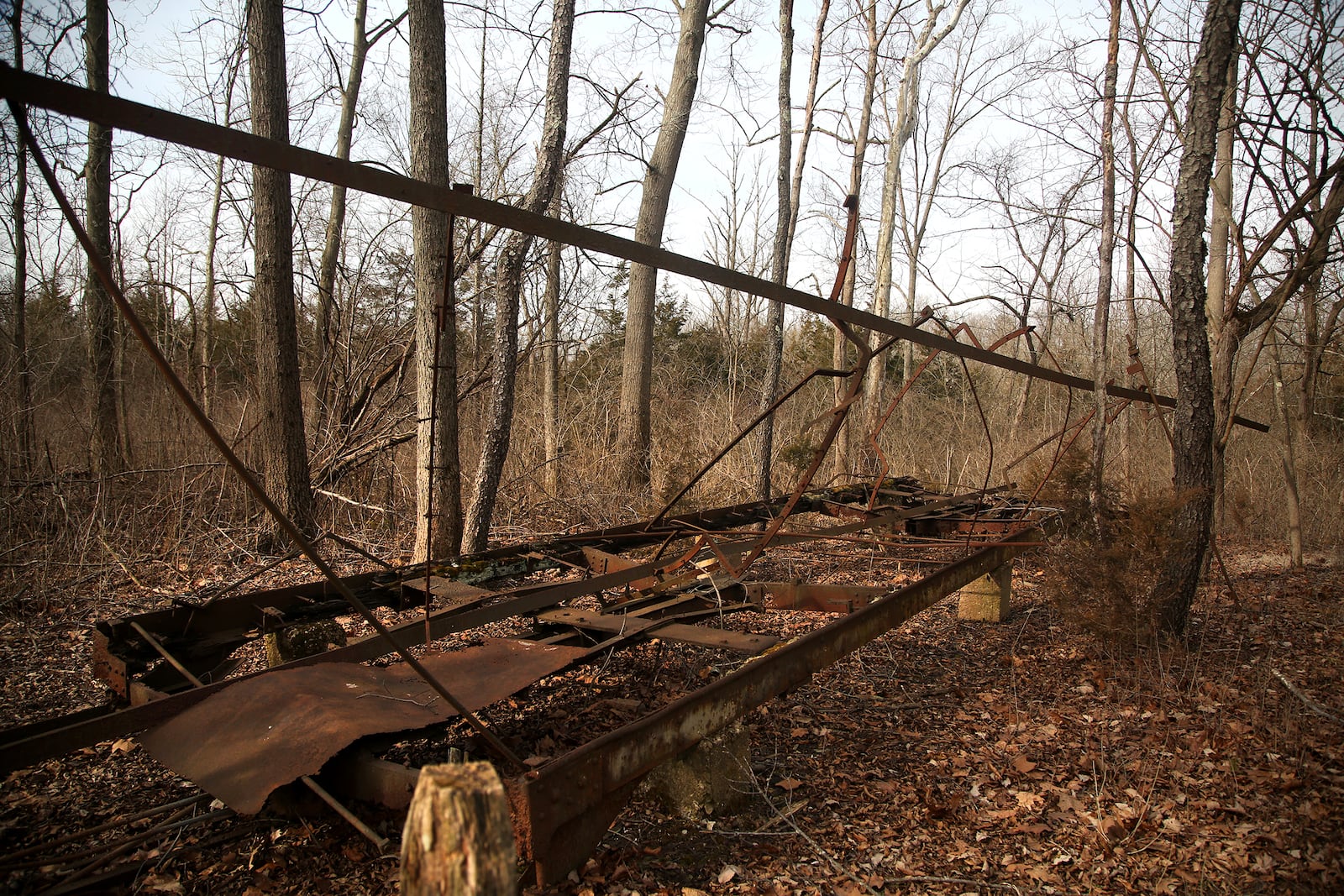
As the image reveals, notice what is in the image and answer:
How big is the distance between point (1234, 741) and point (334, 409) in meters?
8.02

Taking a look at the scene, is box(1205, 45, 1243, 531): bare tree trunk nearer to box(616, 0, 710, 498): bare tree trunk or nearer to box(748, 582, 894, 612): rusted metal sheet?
box(748, 582, 894, 612): rusted metal sheet

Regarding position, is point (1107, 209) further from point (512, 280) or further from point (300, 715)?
point (300, 715)

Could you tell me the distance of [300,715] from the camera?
267cm

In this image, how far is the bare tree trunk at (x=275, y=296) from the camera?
23.3 feet

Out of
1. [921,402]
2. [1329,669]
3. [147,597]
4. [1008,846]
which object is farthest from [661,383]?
[1008,846]

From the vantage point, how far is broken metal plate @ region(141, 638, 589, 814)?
2432mm

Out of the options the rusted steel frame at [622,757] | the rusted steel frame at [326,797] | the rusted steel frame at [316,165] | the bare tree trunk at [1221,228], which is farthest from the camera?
the bare tree trunk at [1221,228]

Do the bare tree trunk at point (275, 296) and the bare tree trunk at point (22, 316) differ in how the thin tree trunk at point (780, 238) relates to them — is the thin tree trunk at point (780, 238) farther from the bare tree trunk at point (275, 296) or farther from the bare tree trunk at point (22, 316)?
the bare tree trunk at point (22, 316)

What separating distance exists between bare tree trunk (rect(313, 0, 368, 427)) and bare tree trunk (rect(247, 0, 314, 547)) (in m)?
0.79

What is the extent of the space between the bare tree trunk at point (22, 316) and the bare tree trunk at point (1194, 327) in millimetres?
8649

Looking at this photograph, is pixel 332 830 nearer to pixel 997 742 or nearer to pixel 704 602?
pixel 704 602

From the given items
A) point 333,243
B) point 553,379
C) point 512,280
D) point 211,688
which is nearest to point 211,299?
point 333,243

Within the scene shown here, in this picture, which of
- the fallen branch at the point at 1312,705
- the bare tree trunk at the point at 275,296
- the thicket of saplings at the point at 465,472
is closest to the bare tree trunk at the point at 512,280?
the thicket of saplings at the point at 465,472

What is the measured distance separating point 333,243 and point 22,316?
20.1ft
